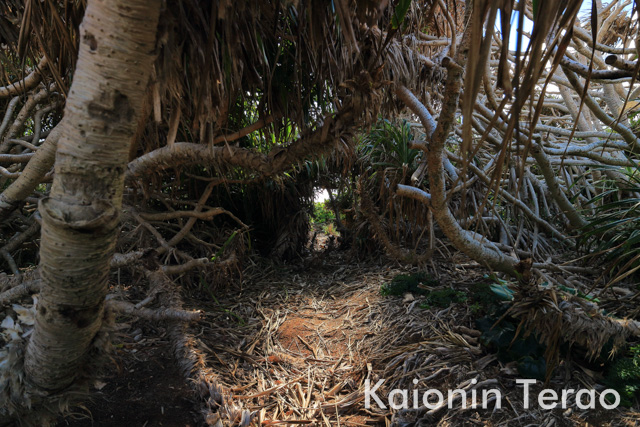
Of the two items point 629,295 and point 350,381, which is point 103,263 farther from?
point 629,295

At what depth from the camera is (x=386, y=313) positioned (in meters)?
2.63

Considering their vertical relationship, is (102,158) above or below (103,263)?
above

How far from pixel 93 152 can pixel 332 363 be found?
6.10 feet

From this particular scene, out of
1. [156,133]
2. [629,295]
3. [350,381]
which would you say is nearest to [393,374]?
[350,381]

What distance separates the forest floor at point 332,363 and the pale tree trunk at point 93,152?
452mm

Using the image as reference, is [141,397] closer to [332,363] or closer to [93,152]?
[332,363]

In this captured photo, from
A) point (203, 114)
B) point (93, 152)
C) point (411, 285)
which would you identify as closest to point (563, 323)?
point (411, 285)

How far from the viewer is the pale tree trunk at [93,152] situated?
2.86ft

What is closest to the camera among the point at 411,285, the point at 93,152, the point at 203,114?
the point at 93,152

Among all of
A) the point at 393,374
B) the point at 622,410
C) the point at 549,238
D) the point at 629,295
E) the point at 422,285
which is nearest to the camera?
the point at 622,410

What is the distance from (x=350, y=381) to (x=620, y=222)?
1784mm

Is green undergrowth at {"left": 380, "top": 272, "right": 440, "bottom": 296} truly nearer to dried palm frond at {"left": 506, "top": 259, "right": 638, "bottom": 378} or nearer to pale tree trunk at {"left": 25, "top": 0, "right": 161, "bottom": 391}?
dried palm frond at {"left": 506, "top": 259, "right": 638, "bottom": 378}

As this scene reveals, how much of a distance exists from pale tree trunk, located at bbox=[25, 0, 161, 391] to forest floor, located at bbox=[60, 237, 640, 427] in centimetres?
45

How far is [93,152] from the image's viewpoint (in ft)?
2.98
